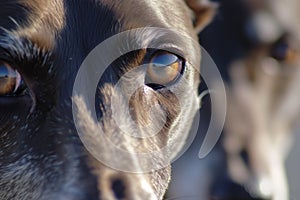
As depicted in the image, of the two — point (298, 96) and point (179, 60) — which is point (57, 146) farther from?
point (298, 96)

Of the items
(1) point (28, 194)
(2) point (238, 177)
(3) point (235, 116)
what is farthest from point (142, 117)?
(3) point (235, 116)

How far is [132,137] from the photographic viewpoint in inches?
107

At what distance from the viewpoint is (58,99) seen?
2654 mm

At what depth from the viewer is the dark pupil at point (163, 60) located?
9.50 ft

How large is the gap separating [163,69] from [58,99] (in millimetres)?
459

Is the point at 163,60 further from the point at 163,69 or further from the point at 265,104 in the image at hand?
the point at 265,104

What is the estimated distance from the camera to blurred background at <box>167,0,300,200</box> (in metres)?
4.34

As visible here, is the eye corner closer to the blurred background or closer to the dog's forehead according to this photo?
the dog's forehead

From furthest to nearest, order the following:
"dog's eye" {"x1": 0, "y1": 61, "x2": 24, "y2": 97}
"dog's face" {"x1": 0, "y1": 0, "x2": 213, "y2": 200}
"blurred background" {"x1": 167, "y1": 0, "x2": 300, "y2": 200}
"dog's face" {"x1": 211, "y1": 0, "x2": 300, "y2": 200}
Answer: "dog's face" {"x1": 211, "y1": 0, "x2": 300, "y2": 200} < "blurred background" {"x1": 167, "y1": 0, "x2": 300, "y2": 200} < "dog's eye" {"x1": 0, "y1": 61, "x2": 24, "y2": 97} < "dog's face" {"x1": 0, "y1": 0, "x2": 213, "y2": 200}

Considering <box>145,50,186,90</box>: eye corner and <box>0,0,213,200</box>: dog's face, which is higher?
<box>0,0,213,200</box>: dog's face

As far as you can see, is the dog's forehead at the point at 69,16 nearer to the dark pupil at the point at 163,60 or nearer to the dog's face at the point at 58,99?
the dog's face at the point at 58,99

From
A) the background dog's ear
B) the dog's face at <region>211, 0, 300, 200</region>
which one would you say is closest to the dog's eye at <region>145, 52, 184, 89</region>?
the background dog's ear

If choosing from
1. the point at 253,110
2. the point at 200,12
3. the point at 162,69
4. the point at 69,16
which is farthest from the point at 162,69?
the point at 253,110

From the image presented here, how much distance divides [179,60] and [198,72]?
15.3 inches
